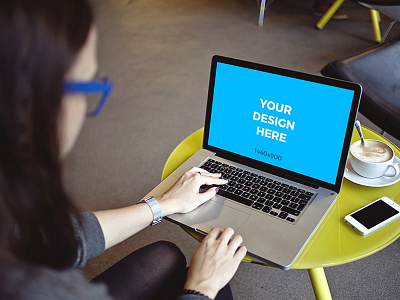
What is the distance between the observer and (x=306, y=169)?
3.79ft

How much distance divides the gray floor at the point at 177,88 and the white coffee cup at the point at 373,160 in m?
0.59

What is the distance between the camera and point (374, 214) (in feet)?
3.51

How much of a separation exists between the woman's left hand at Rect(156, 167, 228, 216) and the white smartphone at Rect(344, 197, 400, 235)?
0.36 metres

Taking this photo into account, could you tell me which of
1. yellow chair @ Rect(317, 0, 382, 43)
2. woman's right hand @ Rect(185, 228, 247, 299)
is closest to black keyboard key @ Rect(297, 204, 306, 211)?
woman's right hand @ Rect(185, 228, 247, 299)

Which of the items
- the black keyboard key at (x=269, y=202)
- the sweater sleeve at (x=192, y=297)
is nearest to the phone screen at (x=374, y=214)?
the black keyboard key at (x=269, y=202)

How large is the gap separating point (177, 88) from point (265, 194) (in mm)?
1792

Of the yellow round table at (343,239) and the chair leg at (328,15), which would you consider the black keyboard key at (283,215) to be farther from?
the chair leg at (328,15)

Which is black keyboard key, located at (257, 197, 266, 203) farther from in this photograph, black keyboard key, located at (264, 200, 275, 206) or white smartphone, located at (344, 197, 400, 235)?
white smartphone, located at (344, 197, 400, 235)

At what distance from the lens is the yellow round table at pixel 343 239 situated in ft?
3.23

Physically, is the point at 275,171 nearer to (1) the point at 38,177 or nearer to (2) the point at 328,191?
(2) the point at 328,191

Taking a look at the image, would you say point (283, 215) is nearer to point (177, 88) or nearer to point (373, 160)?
point (373, 160)

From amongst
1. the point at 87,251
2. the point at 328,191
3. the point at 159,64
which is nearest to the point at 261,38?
the point at 159,64

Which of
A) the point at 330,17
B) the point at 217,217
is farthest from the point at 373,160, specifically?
the point at 330,17

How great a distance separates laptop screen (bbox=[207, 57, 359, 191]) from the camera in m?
1.07
